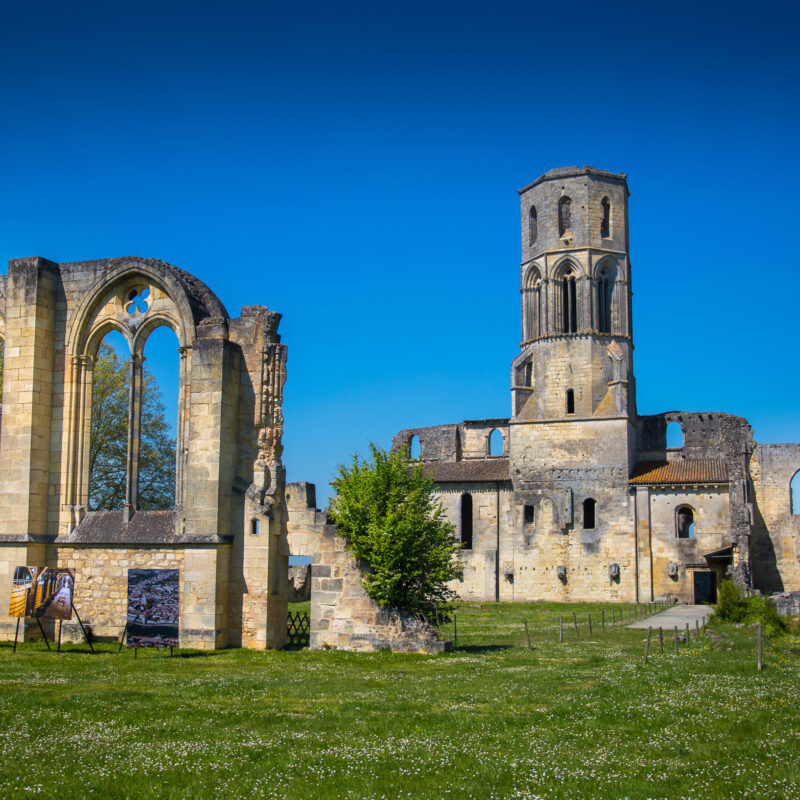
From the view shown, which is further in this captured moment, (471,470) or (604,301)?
(604,301)

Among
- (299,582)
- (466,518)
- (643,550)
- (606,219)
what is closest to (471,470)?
(466,518)

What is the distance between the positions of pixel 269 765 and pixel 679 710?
18.8ft

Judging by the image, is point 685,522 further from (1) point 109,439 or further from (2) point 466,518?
(1) point 109,439

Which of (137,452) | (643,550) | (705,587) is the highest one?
(137,452)

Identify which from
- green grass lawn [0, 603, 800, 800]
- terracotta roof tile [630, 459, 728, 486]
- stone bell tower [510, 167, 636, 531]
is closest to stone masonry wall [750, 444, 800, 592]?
terracotta roof tile [630, 459, 728, 486]

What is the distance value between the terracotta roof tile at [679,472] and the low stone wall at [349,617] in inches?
1121

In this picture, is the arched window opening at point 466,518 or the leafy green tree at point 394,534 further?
the arched window opening at point 466,518

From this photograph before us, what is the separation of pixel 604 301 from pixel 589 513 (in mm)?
12097

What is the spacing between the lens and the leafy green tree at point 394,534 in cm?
2008

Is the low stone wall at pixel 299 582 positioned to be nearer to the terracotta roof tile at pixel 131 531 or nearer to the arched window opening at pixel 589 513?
the terracotta roof tile at pixel 131 531

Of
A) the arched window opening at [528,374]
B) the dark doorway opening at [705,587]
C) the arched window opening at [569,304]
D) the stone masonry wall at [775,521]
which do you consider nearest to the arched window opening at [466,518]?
the arched window opening at [528,374]

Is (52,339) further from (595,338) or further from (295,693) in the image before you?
(595,338)

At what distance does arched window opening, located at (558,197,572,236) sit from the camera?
52.3 meters

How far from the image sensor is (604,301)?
171 feet
